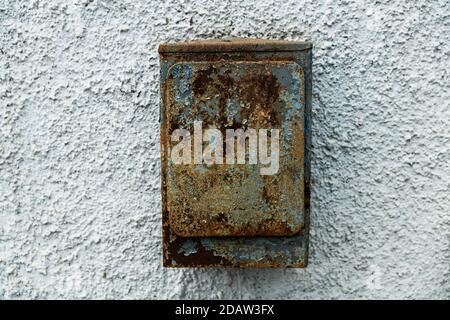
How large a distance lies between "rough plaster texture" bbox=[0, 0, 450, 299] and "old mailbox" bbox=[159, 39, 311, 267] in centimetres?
10

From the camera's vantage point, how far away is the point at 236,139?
528 mm

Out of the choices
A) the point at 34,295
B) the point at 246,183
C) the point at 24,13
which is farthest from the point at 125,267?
the point at 24,13

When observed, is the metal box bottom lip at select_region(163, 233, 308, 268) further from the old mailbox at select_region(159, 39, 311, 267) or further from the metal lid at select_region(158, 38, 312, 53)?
the metal lid at select_region(158, 38, 312, 53)

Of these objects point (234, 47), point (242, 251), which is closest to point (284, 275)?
point (242, 251)

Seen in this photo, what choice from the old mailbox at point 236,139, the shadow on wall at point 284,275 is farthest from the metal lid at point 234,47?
the shadow on wall at point 284,275

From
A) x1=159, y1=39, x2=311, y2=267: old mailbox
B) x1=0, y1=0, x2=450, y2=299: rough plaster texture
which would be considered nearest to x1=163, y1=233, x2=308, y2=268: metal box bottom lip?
x1=159, y1=39, x2=311, y2=267: old mailbox

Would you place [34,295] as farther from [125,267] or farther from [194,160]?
[194,160]

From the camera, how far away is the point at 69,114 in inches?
25.2

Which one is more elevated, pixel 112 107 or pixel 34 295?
pixel 112 107

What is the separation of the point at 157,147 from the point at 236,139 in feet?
0.48

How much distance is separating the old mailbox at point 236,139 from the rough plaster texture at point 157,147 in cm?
10

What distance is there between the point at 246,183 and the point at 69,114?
25cm

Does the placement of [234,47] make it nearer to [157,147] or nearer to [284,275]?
[157,147]

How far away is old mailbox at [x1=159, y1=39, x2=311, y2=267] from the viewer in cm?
52
